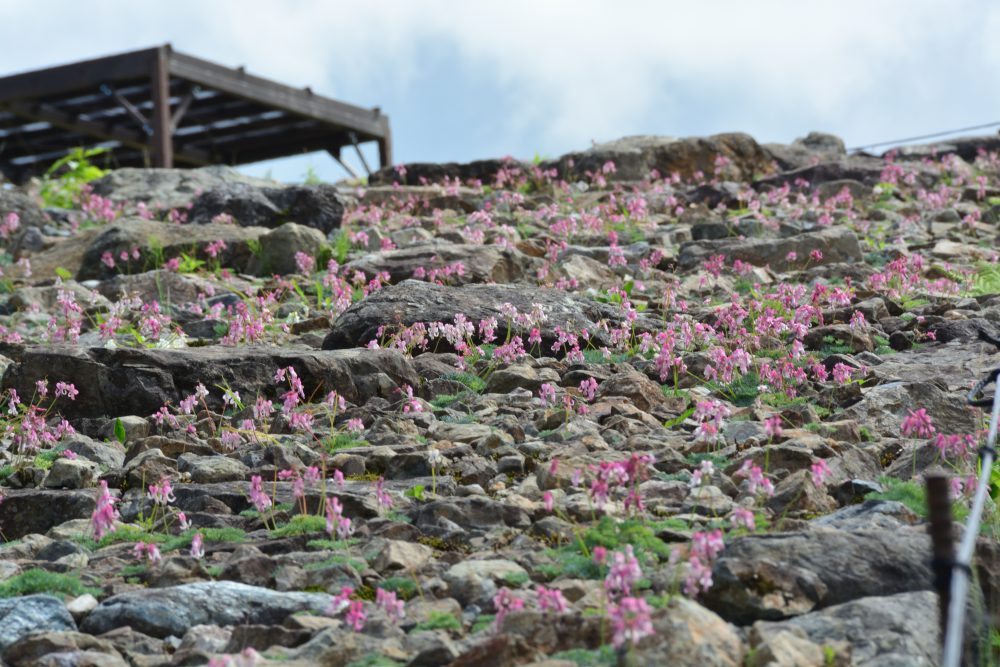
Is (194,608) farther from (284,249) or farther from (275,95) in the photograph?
(275,95)

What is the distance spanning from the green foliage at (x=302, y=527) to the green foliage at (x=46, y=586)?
0.86 metres

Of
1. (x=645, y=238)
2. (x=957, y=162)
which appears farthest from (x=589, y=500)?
(x=957, y=162)

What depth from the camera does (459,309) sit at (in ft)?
29.7

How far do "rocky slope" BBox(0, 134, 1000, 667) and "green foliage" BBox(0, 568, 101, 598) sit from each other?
0.04ft

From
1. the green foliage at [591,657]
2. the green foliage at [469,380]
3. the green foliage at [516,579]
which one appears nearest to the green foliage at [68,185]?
the green foliage at [469,380]

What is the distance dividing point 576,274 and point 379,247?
2.90 metres

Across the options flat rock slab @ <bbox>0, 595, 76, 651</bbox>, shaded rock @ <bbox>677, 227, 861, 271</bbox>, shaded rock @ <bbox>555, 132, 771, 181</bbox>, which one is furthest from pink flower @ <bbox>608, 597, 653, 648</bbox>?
shaded rock @ <bbox>555, 132, 771, 181</bbox>

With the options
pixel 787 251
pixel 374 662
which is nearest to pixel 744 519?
pixel 374 662

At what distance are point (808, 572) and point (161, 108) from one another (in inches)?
720

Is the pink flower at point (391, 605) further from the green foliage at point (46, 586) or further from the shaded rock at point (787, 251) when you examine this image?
the shaded rock at point (787, 251)

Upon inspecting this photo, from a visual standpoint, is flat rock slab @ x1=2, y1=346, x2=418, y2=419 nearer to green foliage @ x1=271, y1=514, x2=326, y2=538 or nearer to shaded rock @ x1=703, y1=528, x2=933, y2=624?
green foliage @ x1=271, y1=514, x2=326, y2=538

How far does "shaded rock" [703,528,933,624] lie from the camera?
4.20 m

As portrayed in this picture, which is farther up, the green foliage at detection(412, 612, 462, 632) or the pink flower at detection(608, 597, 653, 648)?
the pink flower at detection(608, 597, 653, 648)

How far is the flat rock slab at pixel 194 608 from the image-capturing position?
4547mm
